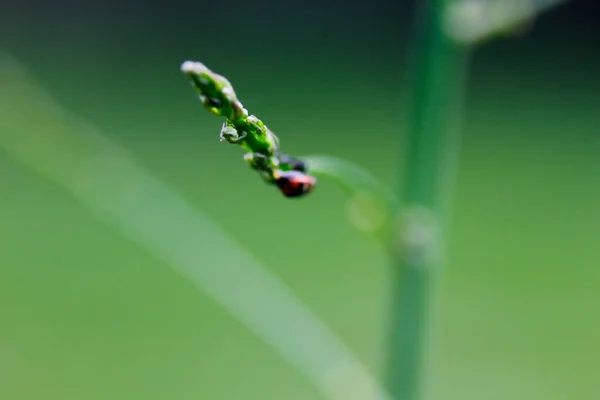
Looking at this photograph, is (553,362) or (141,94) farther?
(141,94)

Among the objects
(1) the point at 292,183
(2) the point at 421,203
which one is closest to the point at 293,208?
(2) the point at 421,203

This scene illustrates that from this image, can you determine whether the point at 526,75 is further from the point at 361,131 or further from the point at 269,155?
the point at 269,155

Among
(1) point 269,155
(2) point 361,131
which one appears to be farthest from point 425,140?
(2) point 361,131

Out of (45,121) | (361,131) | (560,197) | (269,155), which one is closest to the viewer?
(269,155)

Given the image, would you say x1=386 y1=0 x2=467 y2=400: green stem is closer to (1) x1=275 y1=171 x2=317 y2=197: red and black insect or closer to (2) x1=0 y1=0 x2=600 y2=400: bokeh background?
(1) x1=275 y1=171 x2=317 y2=197: red and black insect

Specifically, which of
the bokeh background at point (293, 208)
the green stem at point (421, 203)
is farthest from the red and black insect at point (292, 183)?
the bokeh background at point (293, 208)

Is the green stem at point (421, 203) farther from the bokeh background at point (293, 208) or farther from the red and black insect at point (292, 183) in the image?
the bokeh background at point (293, 208)

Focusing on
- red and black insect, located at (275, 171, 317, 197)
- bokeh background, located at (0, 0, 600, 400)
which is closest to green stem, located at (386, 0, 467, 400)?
red and black insect, located at (275, 171, 317, 197)
